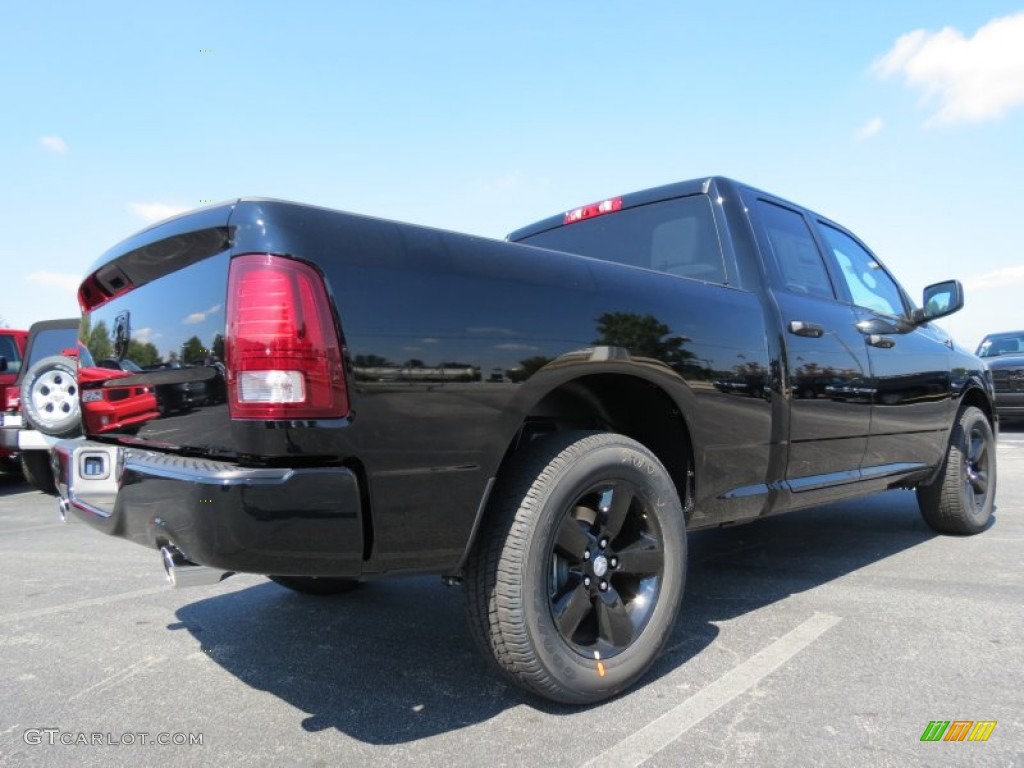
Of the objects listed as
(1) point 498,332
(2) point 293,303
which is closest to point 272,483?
(2) point 293,303

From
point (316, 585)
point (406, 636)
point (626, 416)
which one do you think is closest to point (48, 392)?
point (316, 585)

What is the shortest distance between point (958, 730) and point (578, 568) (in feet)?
3.97

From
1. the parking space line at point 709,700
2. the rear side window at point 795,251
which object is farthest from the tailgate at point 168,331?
the rear side window at point 795,251

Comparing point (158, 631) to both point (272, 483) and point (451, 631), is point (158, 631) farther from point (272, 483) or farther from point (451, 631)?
point (272, 483)

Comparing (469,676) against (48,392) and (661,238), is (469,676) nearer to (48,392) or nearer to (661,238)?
(661,238)

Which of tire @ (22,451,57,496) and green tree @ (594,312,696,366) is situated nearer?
green tree @ (594,312,696,366)

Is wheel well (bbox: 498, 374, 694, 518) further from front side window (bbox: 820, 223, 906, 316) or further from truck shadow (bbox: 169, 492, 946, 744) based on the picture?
front side window (bbox: 820, 223, 906, 316)

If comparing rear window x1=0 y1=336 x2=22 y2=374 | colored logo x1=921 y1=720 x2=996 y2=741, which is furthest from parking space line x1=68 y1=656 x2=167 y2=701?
rear window x1=0 y1=336 x2=22 y2=374

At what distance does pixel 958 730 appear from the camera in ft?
6.82

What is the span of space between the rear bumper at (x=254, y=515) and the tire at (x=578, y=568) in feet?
1.47

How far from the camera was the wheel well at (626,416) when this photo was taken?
8.09 ft

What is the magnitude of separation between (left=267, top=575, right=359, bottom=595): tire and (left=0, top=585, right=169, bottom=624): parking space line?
31.6 inches

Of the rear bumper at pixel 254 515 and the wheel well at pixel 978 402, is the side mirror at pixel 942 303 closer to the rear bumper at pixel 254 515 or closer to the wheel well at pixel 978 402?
the wheel well at pixel 978 402

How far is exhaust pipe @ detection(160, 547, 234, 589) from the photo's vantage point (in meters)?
1.86
